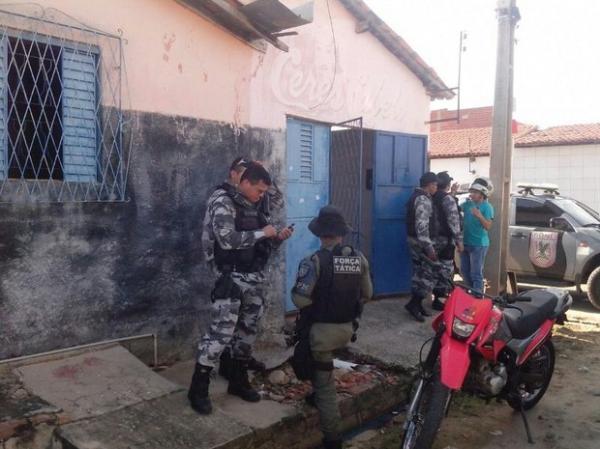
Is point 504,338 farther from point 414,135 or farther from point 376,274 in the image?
point 414,135

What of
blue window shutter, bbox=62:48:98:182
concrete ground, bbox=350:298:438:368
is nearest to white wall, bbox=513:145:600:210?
concrete ground, bbox=350:298:438:368

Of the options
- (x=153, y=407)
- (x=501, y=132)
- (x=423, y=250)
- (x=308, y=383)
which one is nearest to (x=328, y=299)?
(x=308, y=383)

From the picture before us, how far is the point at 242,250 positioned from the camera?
3.46 meters

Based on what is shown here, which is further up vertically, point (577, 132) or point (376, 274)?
point (577, 132)

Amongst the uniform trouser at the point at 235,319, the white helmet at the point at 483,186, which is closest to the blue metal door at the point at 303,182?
the uniform trouser at the point at 235,319

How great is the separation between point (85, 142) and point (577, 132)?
1791 cm

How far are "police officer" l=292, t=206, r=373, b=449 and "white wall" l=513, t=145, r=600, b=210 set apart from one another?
15834mm

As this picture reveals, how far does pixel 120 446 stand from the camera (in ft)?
9.21

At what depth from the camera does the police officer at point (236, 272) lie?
3.34 metres

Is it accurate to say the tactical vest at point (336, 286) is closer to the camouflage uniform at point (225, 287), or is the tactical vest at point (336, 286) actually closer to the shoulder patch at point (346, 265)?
the shoulder patch at point (346, 265)

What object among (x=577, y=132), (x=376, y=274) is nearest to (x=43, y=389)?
(x=376, y=274)

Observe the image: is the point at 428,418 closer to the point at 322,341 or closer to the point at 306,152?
the point at 322,341

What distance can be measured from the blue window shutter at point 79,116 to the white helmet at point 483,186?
4431mm

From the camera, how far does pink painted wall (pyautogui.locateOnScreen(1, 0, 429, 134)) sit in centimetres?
389
